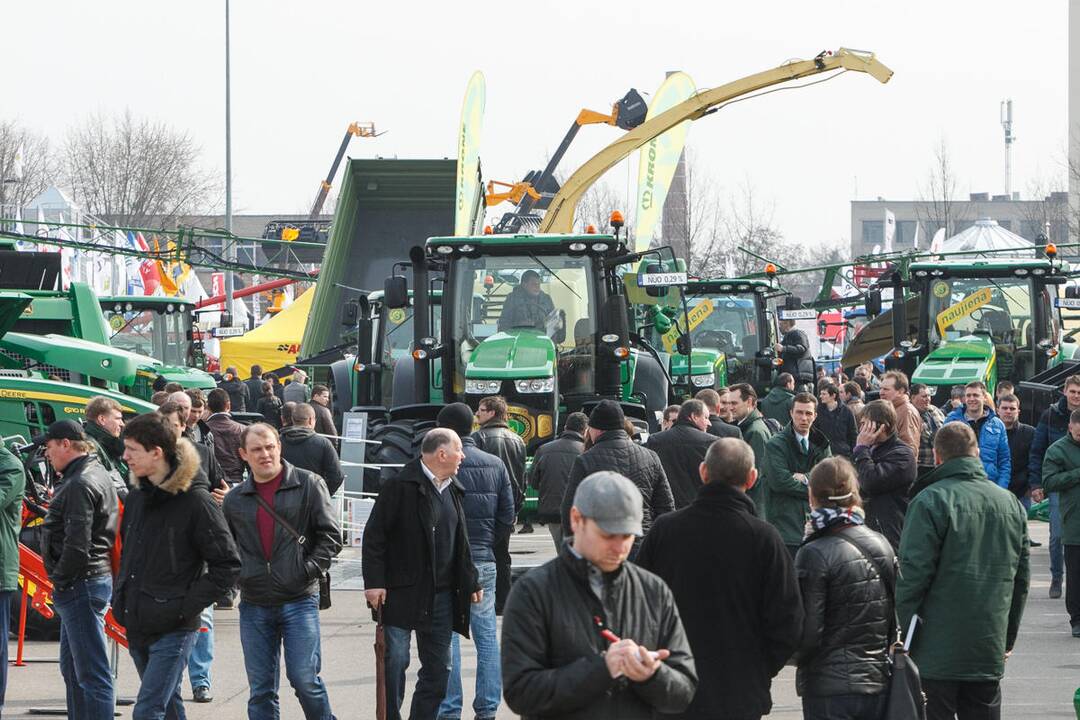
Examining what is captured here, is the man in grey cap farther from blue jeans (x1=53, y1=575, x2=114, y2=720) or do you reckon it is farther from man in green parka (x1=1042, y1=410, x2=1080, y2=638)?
man in green parka (x1=1042, y1=410, x2=1080, y2=638)

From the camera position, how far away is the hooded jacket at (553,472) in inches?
457

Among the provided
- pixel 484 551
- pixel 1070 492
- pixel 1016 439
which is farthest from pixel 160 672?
pixel 1016 439

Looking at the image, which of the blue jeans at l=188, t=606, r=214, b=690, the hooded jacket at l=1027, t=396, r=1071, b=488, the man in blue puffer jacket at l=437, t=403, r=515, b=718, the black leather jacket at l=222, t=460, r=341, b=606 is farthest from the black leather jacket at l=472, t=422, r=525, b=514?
the hooded jacket at l=1027, t=396, r=1071, b=488

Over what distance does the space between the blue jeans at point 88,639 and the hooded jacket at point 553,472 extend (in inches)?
165

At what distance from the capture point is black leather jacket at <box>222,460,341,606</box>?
791cm

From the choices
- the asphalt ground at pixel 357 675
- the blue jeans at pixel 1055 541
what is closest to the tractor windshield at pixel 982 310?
the blue jeans at pixel 1055 541

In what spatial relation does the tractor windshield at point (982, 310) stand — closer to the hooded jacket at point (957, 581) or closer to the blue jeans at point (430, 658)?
the blue jeans at point (430, 658)

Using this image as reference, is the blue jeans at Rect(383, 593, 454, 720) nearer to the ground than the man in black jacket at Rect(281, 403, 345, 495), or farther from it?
nearer to the ground

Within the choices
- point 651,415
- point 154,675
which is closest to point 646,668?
point 154,675

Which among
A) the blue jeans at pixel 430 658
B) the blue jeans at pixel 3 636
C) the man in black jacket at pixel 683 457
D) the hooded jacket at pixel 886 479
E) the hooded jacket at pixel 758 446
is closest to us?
the blue jeans at pixel 430 658

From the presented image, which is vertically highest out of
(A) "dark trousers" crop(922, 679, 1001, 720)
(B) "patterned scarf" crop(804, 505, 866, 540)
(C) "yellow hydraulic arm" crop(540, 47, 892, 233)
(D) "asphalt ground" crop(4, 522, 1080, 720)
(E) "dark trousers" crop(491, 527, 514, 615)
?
(C) "yellow hydraulic arm" crop(540, 47, 892, 233)

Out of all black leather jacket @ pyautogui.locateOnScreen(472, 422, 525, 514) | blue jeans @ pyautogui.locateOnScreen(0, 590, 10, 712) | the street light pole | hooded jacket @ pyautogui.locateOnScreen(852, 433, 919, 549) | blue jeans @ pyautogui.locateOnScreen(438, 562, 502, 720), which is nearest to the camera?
blue jeans @ pyautogui.locateOnScreen(0, 590, 10, 712)

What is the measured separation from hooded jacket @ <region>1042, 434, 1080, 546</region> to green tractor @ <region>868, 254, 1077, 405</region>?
9.38 m

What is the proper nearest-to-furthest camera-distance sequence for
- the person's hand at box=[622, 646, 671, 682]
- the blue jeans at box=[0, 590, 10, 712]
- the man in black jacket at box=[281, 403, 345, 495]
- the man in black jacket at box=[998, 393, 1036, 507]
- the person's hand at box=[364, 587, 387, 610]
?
the person's hand at box=[622, 646, 671, 682]
the person's hand at box=[364, 587, 387, 610]
the blue jeans at box=[0, 590, 10, 712]
the man in black jacket at box=[281, 403, 345, 495]
the man in black jacket at box=[998, 393, 1036, 507]
